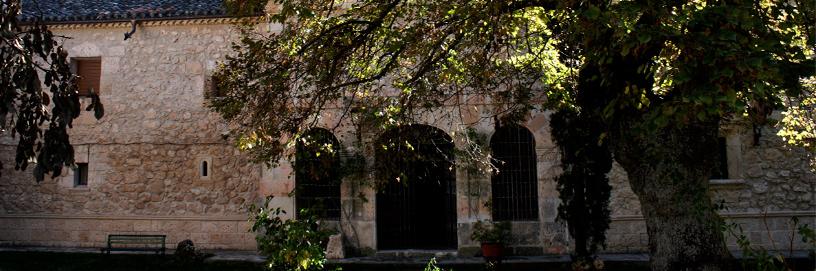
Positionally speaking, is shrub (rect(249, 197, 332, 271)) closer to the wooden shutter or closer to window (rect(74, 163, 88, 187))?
window (rect(74, 163, 88, 187))

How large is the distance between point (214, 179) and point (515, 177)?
6.11 m

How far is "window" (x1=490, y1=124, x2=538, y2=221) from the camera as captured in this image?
10992 millimetres

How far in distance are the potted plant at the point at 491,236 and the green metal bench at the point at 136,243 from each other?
5.84 metres

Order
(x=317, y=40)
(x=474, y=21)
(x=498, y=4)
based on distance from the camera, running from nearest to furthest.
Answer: (x=498, y=4)
(x=474, y=21)
(x=317, y=40)

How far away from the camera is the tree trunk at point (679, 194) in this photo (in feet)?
15.4

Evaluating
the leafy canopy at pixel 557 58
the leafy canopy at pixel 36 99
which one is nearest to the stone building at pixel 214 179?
the leafy canopy at pixel 557 58

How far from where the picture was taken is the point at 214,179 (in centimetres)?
1191

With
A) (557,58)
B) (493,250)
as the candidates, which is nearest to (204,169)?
(493,250)

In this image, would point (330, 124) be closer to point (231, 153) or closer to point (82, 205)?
point (231, 153)

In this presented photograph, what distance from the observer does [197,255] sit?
1044 centimetres

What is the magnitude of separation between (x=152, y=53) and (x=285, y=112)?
7.27m

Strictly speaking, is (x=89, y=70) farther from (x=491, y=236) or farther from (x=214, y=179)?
(x=491, y=236)

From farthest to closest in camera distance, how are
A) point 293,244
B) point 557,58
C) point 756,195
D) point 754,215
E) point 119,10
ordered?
point 119,10 < point 756,195 < point 754,215 < point 557,58 < point 293,244

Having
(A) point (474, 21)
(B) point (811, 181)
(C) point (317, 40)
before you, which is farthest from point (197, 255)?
(B) point (811, 181)
